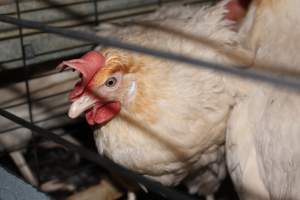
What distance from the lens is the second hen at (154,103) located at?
46.3 inches

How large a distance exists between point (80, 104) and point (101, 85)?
8 centimetres

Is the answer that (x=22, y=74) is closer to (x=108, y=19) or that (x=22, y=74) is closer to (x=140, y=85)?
(x=108, y=19)

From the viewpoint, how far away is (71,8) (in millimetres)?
1845

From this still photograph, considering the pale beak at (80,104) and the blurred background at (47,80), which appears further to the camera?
the blurred background at (47,80)

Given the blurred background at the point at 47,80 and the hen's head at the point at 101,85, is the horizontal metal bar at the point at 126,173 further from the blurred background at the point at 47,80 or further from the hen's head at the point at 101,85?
the blurred background at the point at 47,80

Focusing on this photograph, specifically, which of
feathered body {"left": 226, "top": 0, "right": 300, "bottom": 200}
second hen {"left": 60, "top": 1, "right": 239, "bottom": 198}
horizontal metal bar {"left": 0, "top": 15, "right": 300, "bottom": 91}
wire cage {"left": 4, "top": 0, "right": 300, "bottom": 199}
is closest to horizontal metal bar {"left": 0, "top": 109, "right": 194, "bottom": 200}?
horizontal metal bar {"left": 0, "top": 15, "right": 300, "bottom": 91}

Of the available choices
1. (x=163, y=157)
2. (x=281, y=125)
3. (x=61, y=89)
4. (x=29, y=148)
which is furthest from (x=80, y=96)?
(x=29, y=148)

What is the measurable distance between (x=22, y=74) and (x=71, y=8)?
13.9 inches

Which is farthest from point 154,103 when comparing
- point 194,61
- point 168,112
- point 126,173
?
point 194,61

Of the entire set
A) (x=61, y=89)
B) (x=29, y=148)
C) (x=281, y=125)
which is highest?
(x=281, y=125)

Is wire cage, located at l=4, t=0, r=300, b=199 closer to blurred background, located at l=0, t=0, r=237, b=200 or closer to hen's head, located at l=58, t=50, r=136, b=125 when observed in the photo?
blurred background, located at l=0, t=0, r=237, b=200

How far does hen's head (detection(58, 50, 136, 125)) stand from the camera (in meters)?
1.14

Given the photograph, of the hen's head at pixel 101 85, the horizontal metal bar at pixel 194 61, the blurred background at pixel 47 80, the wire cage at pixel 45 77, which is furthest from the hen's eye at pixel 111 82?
the blurred background at pixel 47 80

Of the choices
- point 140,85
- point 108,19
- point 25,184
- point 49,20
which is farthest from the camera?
point 108,19
